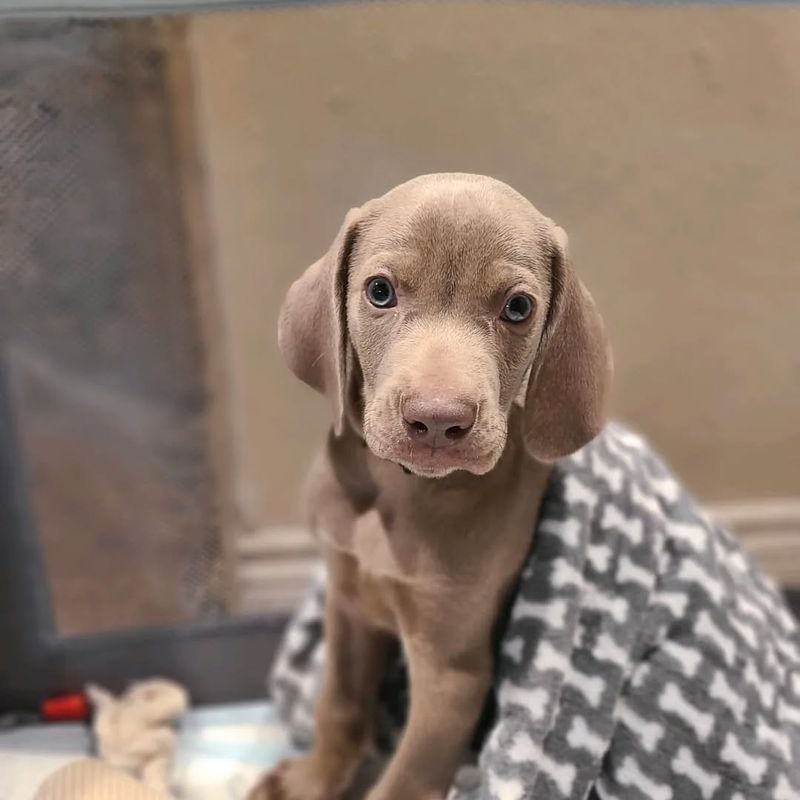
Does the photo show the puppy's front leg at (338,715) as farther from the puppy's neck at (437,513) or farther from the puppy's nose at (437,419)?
the puppy's nose at (437,419)

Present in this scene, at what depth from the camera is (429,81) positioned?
1022 mm

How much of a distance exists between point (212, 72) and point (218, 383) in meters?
0.41

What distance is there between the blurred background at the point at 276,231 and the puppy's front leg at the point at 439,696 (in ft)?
1.16

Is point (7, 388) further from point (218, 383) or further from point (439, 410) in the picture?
point (439, 410)

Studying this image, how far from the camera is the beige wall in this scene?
3.29ft

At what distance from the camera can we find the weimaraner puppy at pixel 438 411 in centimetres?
68

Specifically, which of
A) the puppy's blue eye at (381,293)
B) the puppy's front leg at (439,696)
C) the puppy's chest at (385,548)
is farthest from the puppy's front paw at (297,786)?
the puppy's blue eye at (381,293)

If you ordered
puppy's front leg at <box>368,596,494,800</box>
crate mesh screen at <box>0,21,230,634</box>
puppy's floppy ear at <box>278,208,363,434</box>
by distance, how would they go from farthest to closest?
crate mesh screen at <box>0,21,230,634</box> → puppy's front leg at <box>368,596,494,800</box> → puppy's floppy ear at <box>278,208,363,434</box>

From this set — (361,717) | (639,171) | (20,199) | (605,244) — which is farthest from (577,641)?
(20,199)

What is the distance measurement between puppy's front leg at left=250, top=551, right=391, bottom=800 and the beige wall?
13.1 inches

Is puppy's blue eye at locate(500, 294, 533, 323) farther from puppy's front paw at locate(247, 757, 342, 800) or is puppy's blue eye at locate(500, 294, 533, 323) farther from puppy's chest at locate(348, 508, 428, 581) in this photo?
puppy's front paw at locate(247, 757, 342, 800)

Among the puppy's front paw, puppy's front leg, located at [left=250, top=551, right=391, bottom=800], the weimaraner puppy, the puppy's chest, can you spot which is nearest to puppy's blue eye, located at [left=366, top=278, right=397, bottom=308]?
the weimaraner puppy

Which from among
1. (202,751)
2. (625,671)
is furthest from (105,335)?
(625,671)

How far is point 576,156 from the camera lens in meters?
1.09
